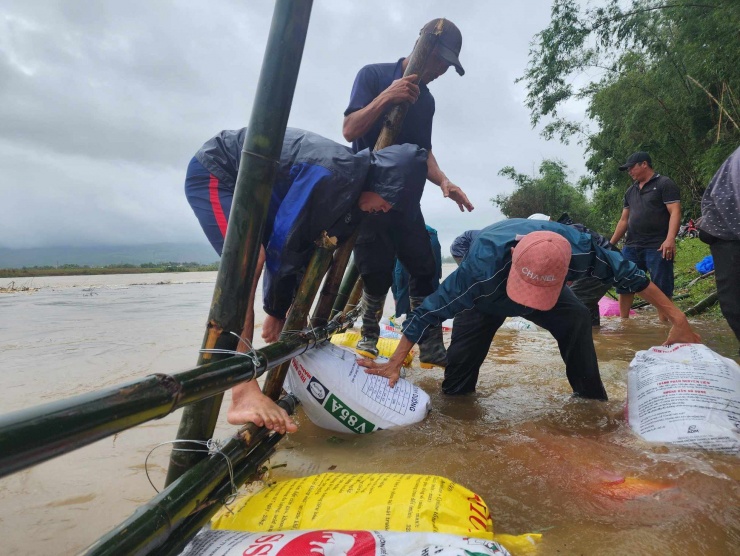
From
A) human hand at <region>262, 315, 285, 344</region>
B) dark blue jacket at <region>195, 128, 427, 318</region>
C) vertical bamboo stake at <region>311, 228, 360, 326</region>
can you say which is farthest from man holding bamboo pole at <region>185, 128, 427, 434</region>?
human hand at <region>262, 315, 285, 344</region>

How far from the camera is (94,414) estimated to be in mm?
688

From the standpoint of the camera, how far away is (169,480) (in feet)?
4.26

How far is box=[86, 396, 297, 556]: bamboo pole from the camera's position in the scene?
33.2 inches

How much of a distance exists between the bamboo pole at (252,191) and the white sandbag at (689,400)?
1756 millimetres

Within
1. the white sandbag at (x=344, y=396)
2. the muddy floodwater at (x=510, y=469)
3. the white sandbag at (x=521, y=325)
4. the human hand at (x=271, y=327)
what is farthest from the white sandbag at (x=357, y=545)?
the white sandbag at (x=521, y=325)

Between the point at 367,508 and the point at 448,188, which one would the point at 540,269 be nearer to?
the point at 448,188

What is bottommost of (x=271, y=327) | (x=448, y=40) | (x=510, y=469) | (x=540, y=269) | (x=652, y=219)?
(x=510, y=469)

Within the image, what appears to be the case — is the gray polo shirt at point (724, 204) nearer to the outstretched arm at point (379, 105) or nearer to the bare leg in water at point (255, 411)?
the outstretched arm at point (379, 105)

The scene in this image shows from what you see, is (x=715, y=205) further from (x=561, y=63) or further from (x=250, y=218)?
(x=561, y=63)

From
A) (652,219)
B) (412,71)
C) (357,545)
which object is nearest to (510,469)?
(357,545)

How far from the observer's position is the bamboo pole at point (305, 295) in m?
1.85

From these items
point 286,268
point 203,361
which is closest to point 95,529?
point 203,361

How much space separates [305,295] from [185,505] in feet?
3.35

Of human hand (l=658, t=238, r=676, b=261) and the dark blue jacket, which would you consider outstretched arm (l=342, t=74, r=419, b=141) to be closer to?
the dark blue jacket
